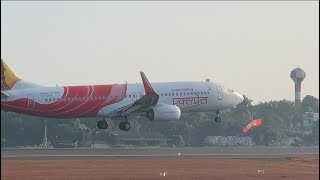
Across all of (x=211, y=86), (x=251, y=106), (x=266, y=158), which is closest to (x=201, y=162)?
(x=266, y=158)

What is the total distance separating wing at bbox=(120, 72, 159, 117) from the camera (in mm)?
74938

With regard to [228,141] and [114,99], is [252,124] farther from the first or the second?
[114,99]

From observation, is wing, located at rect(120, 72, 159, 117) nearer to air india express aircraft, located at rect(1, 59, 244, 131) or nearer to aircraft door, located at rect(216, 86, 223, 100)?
air india express aircraft, located at rect(1, 59, 244, 131)

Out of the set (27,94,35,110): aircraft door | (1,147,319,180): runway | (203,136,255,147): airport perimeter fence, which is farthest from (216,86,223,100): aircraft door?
(203,136,255,147): airport perimeter fence

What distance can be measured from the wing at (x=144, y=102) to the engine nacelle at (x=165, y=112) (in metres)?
0.73

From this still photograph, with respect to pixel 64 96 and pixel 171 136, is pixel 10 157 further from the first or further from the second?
pixel 171 136

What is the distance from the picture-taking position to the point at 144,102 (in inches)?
3002

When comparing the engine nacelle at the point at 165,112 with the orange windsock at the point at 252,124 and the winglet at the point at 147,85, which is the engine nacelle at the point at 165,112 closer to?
the winglet at the point at 147,85

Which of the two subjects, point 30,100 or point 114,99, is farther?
point 114,99

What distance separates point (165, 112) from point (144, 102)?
239cm

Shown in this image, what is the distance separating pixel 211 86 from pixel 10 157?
76.5 feet

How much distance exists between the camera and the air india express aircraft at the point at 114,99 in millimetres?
74062

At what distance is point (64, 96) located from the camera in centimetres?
7506

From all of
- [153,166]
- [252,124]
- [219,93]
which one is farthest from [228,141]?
[153,166]
